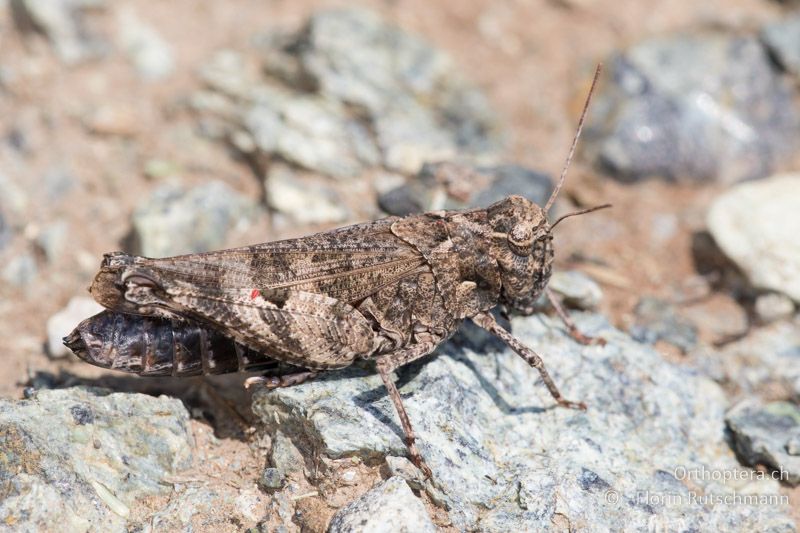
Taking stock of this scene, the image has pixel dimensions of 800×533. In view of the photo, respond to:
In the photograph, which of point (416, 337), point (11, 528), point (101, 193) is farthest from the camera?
point (101, 193)

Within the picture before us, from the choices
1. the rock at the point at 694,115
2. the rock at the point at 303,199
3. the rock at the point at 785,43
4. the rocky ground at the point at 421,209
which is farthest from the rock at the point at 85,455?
the rock at the point at 785,43

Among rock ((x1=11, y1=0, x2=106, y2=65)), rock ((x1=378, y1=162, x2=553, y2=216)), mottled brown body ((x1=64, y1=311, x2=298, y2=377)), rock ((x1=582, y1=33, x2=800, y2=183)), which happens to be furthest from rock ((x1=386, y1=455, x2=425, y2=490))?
rock ((x1=11, y1=0, x2=106, y2=65))

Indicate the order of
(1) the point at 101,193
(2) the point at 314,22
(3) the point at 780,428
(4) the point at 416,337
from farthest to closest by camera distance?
(2) the point at 314,22 < (1) the point at 101,193 < (3) the point at 780,428 < (4) the point at 416,337

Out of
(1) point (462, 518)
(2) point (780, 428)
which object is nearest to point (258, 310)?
(1) point (462, 518)

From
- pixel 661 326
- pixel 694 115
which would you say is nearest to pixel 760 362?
pixel 661 326

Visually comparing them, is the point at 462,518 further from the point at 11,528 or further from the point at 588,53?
the point at 588,53

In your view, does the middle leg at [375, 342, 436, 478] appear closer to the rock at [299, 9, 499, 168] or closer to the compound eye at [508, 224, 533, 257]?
the compound eye at [508, 224, 533, 257]

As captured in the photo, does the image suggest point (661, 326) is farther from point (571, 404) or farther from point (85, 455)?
point (85, 455)

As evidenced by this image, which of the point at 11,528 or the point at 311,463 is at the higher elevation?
the point at 11,528
